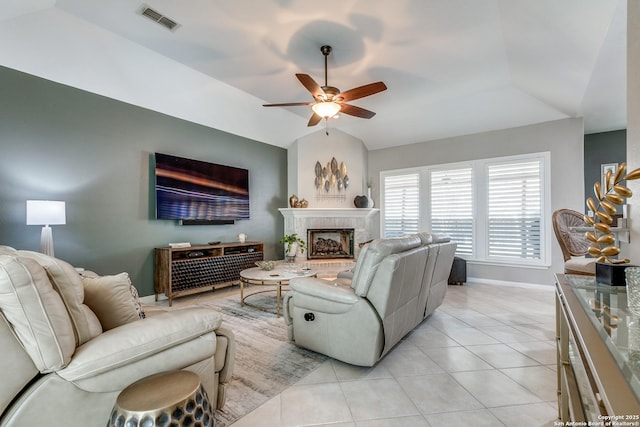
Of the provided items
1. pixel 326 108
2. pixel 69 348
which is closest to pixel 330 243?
pixel 326 108

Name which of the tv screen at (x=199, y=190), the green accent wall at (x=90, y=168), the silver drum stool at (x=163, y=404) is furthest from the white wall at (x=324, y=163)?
the silver drum stool at (x=163, y=404)

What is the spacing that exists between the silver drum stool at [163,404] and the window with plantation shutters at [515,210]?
211 inches

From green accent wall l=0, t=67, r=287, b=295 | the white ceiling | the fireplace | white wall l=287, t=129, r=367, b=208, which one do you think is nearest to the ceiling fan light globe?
the white ceiling

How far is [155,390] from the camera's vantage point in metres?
1.16

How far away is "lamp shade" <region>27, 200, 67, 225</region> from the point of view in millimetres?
2795

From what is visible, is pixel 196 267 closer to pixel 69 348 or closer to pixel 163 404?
pixel 69 348

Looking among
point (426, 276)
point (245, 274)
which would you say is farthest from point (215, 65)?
point (426, 276)

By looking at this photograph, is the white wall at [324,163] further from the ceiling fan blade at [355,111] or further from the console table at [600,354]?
the console table at [600,354]

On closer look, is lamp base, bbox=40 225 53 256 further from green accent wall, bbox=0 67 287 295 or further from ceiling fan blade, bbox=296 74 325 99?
ceiling fan blade, bbox=296 74 325 99

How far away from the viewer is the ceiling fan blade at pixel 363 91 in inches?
120

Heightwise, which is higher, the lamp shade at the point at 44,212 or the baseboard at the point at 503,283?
the lamp shade at the point at 44,212

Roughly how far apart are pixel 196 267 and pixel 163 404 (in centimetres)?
349

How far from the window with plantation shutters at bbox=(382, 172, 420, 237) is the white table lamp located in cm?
548

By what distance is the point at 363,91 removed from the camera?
316 centimetres
